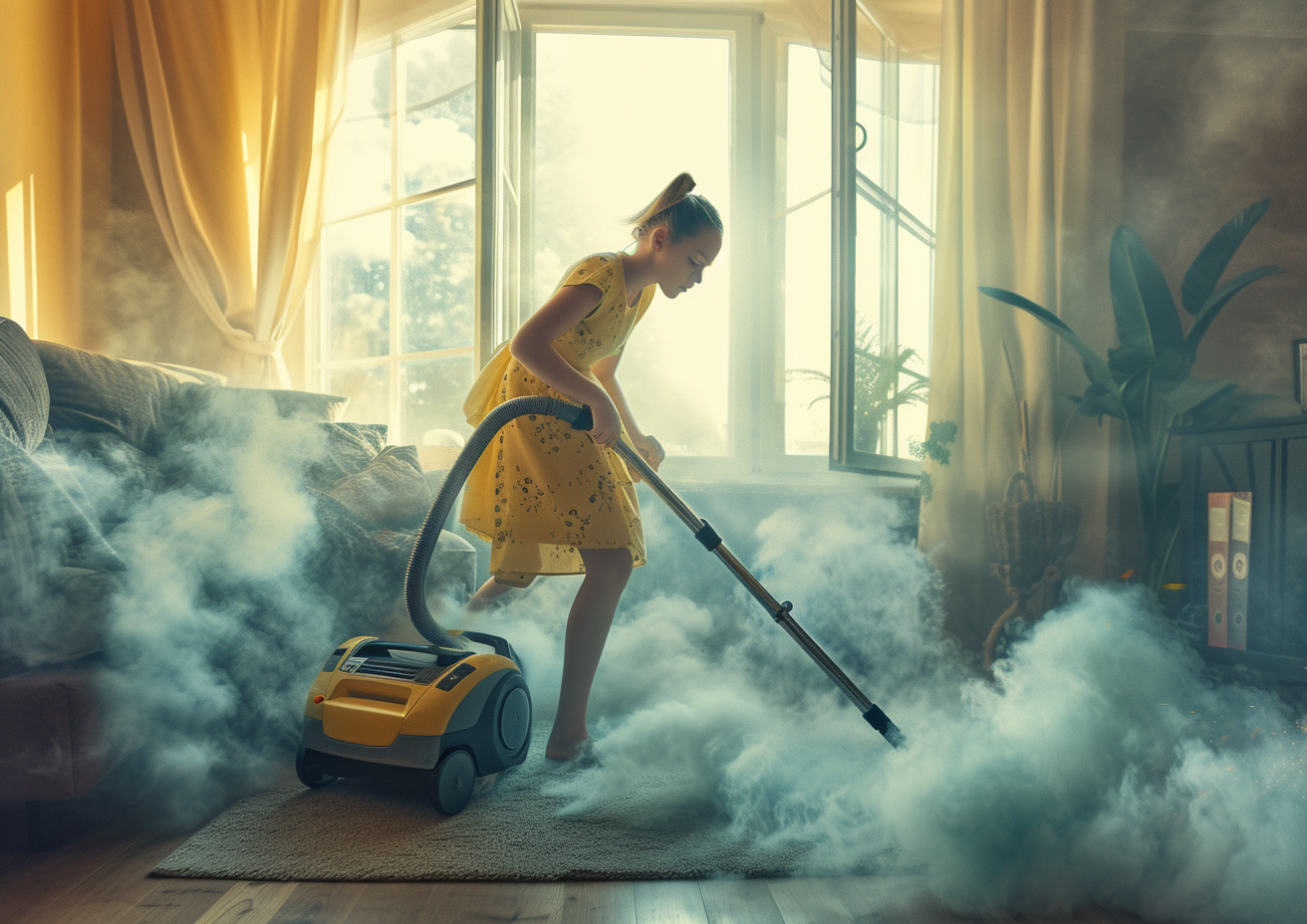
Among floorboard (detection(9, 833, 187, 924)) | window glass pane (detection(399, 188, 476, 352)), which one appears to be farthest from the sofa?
window glass pane (detection(399, 188, 476, 352))

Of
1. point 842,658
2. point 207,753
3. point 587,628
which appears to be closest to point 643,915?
point 587,628

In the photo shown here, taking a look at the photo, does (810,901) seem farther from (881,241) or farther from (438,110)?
(438,110)

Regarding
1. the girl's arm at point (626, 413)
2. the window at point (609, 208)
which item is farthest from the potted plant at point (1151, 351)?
the girl's arm at point (626, 413)

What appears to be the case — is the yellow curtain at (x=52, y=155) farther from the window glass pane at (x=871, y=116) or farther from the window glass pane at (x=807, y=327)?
the window glass pane at (x=871, y=116)

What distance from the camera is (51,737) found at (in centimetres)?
110

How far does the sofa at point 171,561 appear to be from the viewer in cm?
113

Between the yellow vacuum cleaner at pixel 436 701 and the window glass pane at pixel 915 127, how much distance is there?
1.55m

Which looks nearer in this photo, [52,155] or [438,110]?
[52,155]

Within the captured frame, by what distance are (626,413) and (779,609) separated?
23.2 inches

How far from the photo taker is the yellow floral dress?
4.74 ft

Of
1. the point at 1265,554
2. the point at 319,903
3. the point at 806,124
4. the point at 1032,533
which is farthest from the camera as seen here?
the point at 806,124

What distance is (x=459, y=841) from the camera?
1.14m

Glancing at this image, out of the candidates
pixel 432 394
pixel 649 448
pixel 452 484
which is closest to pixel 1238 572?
pixel 649 448

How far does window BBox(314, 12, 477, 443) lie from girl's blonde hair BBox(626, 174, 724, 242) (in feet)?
4.34
